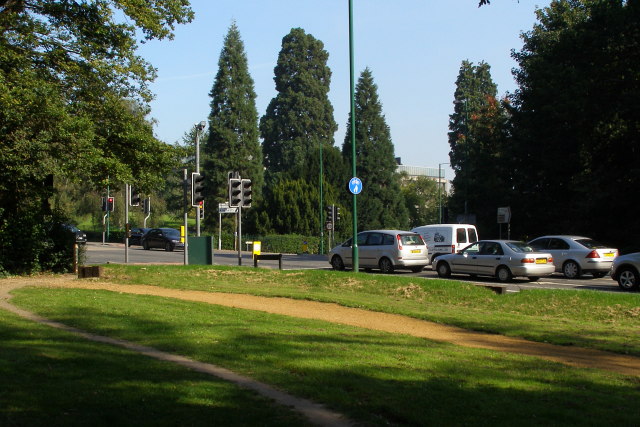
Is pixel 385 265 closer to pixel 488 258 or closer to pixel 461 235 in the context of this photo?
pixel 488 258

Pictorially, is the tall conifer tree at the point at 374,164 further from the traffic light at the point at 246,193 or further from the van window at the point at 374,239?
the traffic light at the point at 246,193

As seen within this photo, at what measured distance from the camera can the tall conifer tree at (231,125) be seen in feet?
221

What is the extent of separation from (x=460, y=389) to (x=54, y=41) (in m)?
18.1

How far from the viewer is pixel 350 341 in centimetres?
1001

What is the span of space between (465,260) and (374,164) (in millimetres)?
46999

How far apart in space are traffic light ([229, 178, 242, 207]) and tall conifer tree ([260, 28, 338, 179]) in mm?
55939

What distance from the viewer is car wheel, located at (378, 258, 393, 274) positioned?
26422 mm

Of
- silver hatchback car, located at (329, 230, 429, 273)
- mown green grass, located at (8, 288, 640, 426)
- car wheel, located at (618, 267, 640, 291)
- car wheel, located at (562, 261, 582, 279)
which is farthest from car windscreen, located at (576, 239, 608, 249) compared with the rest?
mown green grass, located at (8, 288, 640, 426)

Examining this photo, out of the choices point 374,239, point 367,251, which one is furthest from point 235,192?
point 374,239

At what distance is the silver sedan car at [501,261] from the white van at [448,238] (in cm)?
530

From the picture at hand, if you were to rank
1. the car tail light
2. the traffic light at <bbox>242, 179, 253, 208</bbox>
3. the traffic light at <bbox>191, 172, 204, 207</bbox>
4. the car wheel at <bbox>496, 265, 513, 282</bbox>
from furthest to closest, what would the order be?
the car tail light → the traffic light at <bbox>191, 172, 204, 207</bbox> → the traffic light at <bbox>242, 179, 253, 208</bbox> → the car wheel at <bbox>496, 265, 513, 282</bbox>

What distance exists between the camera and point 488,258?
23.5 meters

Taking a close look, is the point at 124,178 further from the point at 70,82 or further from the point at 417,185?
the point at 417,185

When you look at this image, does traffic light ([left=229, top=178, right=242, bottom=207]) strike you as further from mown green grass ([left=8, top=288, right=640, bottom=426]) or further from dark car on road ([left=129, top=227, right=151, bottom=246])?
dark car on road ([left=129, top=227, right=151, bottom=246])
